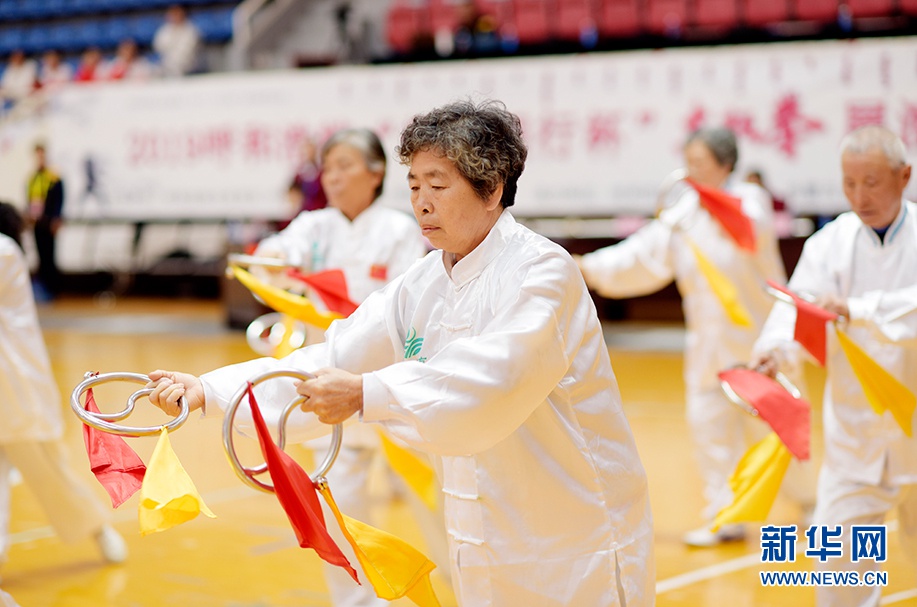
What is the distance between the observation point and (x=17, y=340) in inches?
166

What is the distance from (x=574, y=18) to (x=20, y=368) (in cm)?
993

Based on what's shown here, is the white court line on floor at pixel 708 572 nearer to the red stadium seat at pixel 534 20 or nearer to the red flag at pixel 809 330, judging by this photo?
the red flag at pixel 809 330

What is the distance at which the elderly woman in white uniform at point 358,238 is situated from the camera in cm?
412

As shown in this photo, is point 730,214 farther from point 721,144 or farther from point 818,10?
point 818,10

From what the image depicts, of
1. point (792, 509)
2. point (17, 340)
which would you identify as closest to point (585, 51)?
point (792, 509)

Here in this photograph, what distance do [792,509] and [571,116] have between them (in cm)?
699

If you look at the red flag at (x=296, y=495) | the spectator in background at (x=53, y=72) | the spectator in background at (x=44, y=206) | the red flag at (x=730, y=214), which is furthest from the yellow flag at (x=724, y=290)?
the spectator in background at (x=53, y=72)

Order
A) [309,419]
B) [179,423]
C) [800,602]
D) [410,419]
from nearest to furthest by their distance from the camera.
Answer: [410,419] → [179,423] → [309,419] → [800,602]

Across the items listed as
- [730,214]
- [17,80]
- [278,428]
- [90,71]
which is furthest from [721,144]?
[17,80]

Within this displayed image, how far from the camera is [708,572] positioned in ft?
14.5

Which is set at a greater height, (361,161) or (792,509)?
(361,161)

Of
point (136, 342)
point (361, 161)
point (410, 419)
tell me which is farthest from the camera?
point (136, 342)

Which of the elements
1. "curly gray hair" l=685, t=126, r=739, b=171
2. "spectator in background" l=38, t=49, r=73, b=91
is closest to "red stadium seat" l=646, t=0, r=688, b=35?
"curly gray hair" l=685, t=126, r=739, b=171

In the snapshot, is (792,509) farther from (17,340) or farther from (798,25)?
(798,25)
